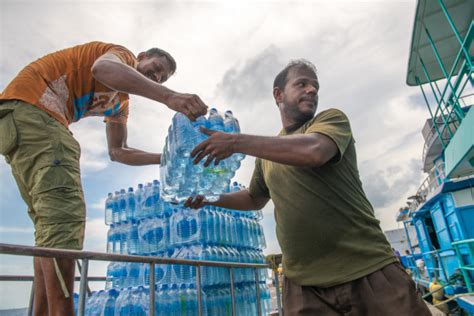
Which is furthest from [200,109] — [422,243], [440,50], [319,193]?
[422,243]

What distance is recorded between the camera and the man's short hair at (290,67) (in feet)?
7.09

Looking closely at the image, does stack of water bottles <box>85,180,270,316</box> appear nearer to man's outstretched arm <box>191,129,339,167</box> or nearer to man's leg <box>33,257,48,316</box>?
man's leg <box>33,257,48,316</box>

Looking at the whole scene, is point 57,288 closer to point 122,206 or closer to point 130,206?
point 130,206

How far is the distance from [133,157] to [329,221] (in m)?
1.72

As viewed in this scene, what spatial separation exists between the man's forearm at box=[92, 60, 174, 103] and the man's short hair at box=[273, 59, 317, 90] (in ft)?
3.13

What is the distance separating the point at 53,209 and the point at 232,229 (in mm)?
3920

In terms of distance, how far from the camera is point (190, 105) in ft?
4.98

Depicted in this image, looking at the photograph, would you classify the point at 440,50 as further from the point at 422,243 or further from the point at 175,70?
the point at 422,243

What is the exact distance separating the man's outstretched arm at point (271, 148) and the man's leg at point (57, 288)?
0.92 metres

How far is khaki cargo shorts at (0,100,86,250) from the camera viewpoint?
164 cm

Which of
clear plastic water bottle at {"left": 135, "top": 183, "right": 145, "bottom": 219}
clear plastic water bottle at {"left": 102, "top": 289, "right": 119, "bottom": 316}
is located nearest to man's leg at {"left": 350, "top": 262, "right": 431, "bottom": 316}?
clear plastic water bottle at {"left": 102, "top": 289, "right": 119, "bottom": 316}

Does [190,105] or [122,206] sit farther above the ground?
[122,206]

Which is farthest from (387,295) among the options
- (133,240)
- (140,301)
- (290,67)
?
A: (133,240)

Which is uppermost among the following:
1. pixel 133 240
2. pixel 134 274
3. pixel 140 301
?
pixel 133 240
